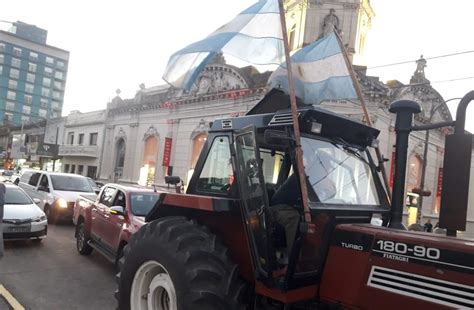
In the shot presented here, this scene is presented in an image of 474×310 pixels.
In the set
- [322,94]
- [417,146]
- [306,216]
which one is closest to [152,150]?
[417,146]

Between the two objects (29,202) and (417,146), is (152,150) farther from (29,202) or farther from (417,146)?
(29,202)

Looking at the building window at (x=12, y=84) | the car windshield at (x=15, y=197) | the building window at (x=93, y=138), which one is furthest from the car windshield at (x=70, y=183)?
the building window at (x=12, y=84)

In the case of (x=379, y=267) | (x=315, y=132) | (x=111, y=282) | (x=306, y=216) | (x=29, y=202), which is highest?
(x=315, y=132)

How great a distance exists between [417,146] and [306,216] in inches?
863

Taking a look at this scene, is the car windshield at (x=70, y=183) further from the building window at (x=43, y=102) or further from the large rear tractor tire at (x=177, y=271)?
the building window at (x=43, y=102)

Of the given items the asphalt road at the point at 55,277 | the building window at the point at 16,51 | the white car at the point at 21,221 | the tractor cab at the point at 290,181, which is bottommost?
the asphalt road at the point at 55,277

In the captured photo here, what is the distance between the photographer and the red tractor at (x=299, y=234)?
9.07 ft

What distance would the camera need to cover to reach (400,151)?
11.9ft

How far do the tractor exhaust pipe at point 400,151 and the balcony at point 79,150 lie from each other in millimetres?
35032

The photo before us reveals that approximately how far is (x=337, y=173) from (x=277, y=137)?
830 millimetres

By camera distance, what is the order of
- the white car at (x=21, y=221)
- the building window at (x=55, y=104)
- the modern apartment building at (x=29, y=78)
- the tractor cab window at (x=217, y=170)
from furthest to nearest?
the building window at (x=55, y=104)
the modern apartment building at (x=29, y=78)
the white car at (x=21, y=221)
the tractor cab window at (x=217, y=170)

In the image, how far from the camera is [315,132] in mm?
3613

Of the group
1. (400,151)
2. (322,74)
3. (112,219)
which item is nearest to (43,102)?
(112,219)

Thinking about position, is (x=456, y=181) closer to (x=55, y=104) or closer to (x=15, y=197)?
(x=15, y=197)
